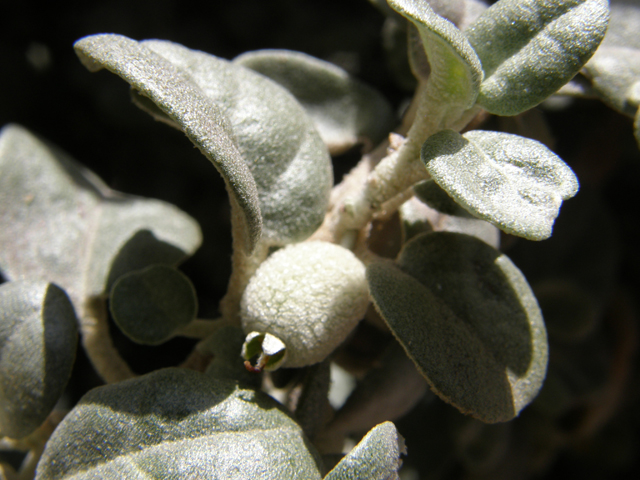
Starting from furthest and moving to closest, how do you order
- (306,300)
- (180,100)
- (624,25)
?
1. (624,25)
2. (306,300)
3. (180,100)

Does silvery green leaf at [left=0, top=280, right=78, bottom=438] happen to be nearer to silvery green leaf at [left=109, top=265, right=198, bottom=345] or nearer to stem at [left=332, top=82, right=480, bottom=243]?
silvery green leaf at [left=109, top=265, right=198, bottom=345]

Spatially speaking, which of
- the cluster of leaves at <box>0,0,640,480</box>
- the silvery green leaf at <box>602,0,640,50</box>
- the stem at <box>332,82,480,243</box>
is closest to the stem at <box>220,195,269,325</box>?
the cluster of leaves at <box>0,0,640,480</box>

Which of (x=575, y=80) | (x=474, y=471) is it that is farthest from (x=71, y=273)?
(x=474, y=471)

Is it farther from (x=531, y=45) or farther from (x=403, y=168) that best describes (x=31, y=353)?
(x=531, y=45)

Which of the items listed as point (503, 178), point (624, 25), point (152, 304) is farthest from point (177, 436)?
point (624, 25)

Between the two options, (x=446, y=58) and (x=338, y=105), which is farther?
(x=338, y=105)

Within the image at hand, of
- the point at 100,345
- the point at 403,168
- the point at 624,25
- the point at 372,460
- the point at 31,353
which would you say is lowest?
the point at 100,345

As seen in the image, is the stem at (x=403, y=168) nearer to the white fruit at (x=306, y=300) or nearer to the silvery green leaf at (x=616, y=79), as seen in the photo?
the white fruit at (x=306, y=300)
